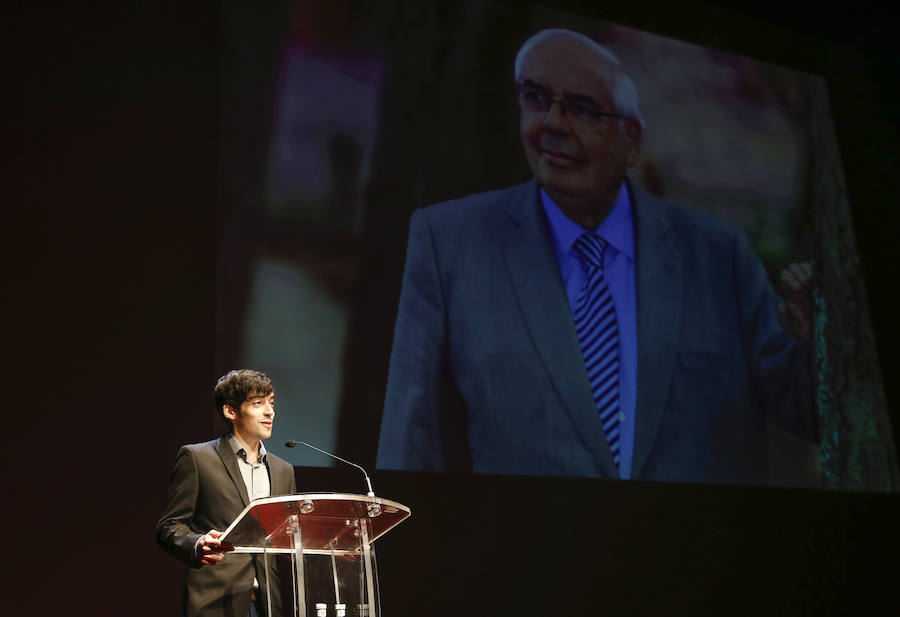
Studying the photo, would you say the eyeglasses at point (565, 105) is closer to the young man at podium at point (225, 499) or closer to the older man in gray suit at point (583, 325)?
the older man in gray suit at point (583, 325)

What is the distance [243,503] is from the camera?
2.66 metres

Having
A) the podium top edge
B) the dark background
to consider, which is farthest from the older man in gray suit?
the podium top edge

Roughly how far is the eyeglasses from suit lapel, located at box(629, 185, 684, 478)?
0.45 m

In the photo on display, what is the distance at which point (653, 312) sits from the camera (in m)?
4.90

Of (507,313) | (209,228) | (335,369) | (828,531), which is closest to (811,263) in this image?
(828,531)

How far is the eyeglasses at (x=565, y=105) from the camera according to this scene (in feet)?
15.9

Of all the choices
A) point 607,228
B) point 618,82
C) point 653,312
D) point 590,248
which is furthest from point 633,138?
point 653,312

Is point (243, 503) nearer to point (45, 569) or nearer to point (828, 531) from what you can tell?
point (45, 569)

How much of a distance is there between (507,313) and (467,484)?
0.85 m

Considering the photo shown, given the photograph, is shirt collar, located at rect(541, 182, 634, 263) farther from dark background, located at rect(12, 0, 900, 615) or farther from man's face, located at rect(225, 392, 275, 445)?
man's face, located at rect(225, 392, 275, 445)

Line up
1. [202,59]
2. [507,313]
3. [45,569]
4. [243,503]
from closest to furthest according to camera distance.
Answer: [243,503]
[45,569]
[202,59]
[507,313]

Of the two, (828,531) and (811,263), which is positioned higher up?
(811,263)

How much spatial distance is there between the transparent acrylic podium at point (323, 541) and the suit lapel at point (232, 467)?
0.27m

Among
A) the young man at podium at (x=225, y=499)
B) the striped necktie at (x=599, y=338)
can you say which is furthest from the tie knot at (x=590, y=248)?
the young man at podium at (x=225, y=499)
